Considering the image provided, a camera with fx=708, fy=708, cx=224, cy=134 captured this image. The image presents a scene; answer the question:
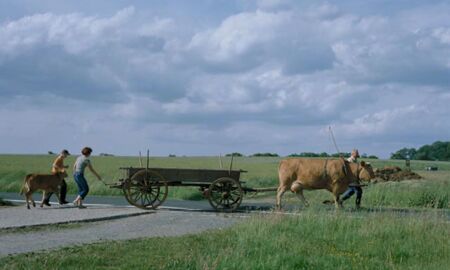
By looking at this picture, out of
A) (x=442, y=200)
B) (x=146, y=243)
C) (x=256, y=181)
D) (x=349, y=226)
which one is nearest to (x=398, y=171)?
(x=256, y=181)

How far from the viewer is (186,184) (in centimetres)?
2177

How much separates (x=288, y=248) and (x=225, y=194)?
8.81m

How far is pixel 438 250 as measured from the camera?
45.3 feet

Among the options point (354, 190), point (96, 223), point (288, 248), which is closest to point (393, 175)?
point (354, 190)

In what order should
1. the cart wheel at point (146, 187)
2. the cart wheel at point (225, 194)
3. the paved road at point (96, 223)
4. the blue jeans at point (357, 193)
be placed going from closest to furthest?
the paved road at point (96, 223)
the cart wheel at point (146, 187)
the cart wheel at point (225, 194)
the blue jeans at point (357, 193)

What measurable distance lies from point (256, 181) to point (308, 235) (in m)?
22.7

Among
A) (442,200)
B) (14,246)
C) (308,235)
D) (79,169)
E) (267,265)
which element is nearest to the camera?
(267,265)

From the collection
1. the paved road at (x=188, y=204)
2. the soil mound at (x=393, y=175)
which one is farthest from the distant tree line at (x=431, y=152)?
the paved road at (x=188, y=204)

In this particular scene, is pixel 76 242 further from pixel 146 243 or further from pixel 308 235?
pixel 308 235

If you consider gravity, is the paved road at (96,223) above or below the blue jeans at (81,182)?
below

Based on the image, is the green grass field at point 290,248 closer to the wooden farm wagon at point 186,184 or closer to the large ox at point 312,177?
the large ox at point 312,177

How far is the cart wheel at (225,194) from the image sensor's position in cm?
2178

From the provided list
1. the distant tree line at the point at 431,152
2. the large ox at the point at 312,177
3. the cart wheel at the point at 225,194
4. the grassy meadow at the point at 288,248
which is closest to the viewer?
the grassy meadow at the point at 288,248

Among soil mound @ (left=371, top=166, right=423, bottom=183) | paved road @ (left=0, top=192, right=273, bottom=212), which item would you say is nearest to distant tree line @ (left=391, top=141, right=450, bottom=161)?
soil mound @ (left=371, top=166, right=423, bottom=183)
